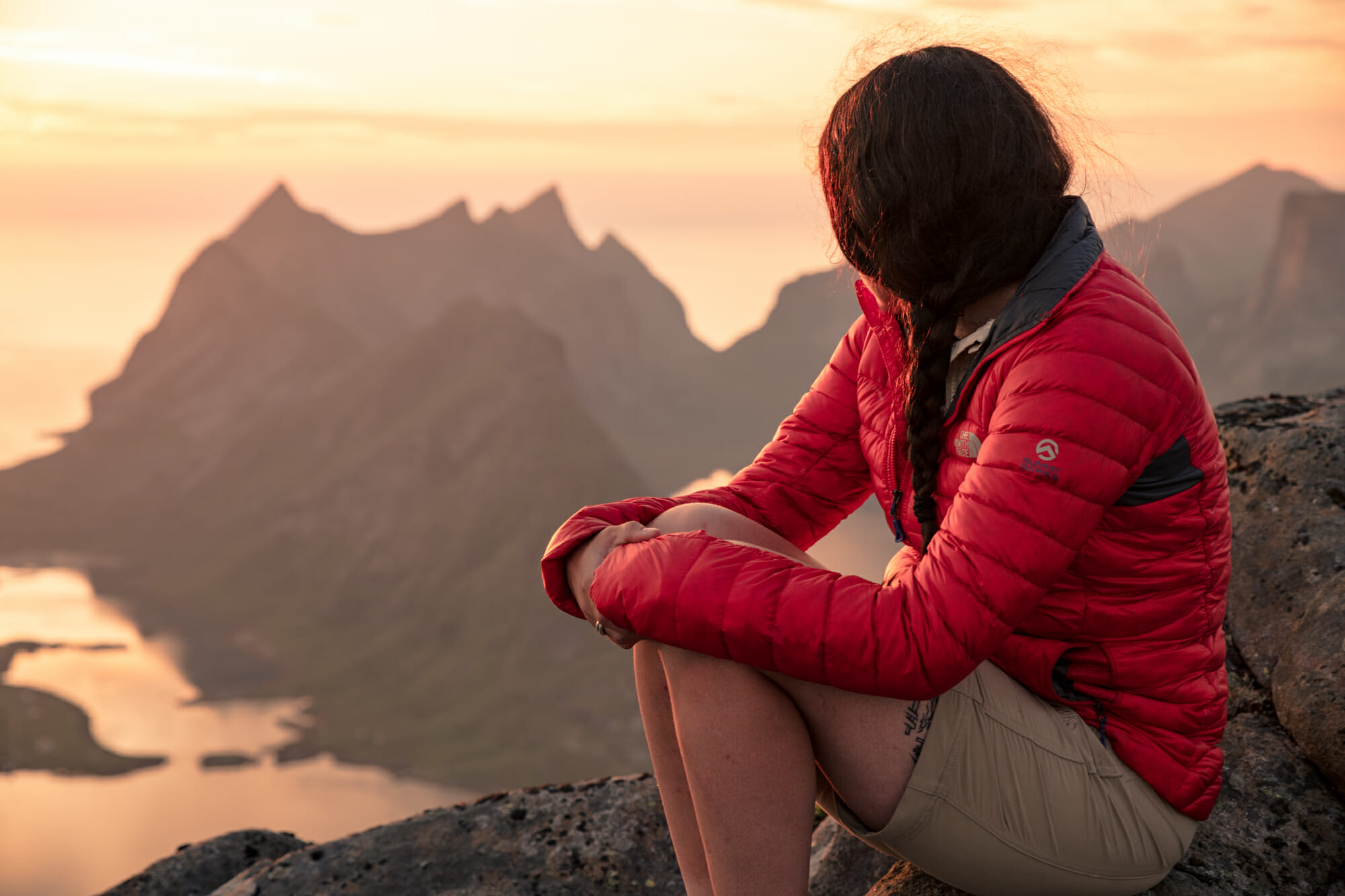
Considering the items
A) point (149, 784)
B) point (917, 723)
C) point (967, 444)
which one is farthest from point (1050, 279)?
point (149, 784)

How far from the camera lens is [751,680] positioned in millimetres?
2990

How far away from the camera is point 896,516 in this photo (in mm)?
3715

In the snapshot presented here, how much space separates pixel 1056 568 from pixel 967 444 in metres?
0.56

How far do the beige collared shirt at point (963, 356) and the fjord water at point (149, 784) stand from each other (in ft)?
319

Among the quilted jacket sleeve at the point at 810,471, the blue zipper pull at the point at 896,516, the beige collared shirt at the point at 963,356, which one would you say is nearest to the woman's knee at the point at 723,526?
the quilted jacket sleeve at the point at 810,471

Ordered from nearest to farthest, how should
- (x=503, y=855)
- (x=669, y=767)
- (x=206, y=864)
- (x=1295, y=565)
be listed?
(x=669, y=767) → (x=1295, y=565) → (x=503, y=855) → (x=206, y=864)

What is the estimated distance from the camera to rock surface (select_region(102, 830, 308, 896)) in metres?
6.07

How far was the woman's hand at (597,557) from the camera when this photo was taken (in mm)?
3365

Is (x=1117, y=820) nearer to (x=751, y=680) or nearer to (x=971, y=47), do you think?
(x=751, y=680)

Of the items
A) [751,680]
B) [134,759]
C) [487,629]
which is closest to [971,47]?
[751,680]

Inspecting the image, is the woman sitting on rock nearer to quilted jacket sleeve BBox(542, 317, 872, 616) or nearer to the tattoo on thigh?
the tattoo on thigh

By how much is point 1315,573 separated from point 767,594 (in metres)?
3.68

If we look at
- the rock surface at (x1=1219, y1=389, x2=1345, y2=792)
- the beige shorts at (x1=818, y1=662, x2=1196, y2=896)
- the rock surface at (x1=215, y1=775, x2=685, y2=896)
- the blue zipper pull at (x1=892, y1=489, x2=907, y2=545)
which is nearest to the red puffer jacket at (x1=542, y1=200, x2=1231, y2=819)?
the beige shorts at (x1=818, y1=662, x2=1196, y2=896)

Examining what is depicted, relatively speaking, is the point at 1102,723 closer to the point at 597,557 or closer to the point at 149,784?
the point at 597,557
